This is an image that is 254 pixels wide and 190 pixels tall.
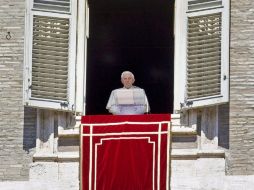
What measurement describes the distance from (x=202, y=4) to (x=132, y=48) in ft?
13.2

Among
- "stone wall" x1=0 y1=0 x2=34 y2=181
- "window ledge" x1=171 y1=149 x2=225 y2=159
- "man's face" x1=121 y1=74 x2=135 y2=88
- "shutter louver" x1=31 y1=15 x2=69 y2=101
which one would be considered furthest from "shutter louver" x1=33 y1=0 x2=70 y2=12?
"window ledge" x1=171 y1=149 x2=225 y2=159

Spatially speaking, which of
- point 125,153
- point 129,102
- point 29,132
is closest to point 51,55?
point 29,132

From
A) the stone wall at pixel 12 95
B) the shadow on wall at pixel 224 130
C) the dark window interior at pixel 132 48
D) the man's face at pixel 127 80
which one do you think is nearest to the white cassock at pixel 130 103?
the man's face at pixel 127 80

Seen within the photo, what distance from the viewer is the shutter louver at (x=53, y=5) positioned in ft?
54.8

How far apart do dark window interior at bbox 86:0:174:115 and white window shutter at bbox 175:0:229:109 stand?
9.14 ft

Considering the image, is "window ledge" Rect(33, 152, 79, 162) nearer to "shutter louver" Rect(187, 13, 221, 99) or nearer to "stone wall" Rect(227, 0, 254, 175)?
"shutter louver" Rect(187, 13, 221, 99)

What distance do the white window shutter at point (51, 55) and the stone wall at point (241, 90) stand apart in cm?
207

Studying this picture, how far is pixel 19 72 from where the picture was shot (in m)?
16.7

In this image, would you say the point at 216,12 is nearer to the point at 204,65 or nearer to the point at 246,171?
the point at 204,65

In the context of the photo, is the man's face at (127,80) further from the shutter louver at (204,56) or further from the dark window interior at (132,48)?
the dark window interior at (132,48)

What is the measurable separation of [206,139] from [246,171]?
0.65 meters

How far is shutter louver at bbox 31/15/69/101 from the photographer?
16.5 metres

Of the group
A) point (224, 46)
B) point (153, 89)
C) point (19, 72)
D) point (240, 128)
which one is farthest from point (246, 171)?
point (153, 89)

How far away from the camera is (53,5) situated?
16.7 meters
